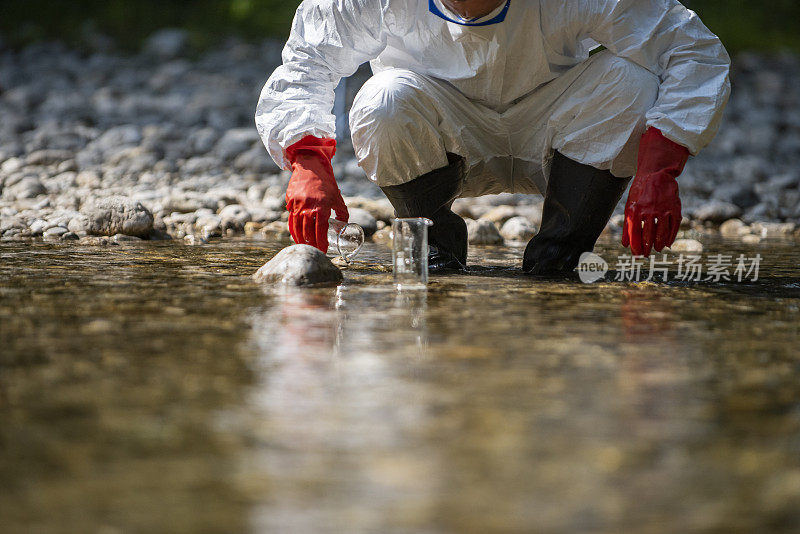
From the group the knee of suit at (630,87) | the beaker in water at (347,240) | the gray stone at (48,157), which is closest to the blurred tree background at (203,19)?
the gray stone at (48,157)

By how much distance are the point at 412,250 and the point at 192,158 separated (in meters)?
3.52

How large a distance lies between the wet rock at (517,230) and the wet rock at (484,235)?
0.20 metres

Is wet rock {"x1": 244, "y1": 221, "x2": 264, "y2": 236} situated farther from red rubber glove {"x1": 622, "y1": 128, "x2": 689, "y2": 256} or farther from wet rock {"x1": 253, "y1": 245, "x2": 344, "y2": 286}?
red rubber glove {"x1": 622, "y1": 128, "x2": 689, "y2": 256}

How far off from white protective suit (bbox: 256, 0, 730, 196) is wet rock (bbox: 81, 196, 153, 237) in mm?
1047

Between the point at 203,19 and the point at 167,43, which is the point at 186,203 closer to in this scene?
the point at 167,43

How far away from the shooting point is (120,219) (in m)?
3.07

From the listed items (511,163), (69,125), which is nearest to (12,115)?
(69,125)

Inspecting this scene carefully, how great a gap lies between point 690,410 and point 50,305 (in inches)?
44.3

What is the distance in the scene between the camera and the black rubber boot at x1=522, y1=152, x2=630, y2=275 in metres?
2.21

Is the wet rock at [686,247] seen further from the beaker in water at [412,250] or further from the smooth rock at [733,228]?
the beaker in water at [412,250]

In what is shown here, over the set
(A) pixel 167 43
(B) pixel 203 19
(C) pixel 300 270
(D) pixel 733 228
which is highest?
(B) pixel 203 19

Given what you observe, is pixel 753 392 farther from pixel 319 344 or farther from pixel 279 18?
pixel 279 18

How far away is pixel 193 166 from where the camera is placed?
497cm

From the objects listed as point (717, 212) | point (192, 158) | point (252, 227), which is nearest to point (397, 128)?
point (252, 227)
